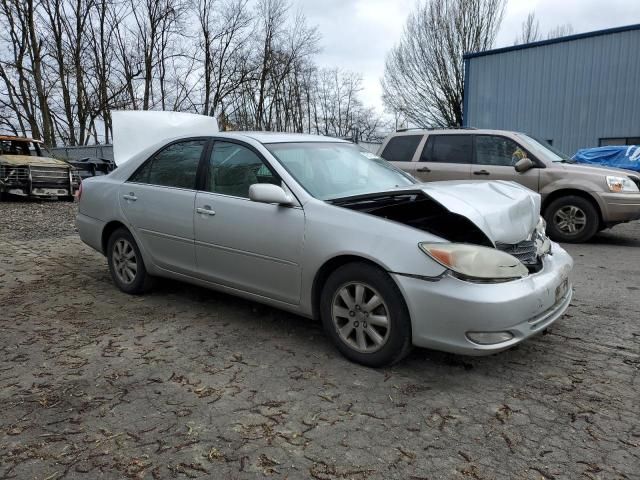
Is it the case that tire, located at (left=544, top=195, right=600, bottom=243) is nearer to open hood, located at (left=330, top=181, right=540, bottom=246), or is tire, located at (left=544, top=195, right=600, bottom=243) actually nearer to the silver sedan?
the silver sedan

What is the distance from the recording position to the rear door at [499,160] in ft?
25.8

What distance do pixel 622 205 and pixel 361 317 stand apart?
19.2 ft

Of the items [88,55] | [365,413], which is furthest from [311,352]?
[88,55]

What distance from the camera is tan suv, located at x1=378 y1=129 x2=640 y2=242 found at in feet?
24.1

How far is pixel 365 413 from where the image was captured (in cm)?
266

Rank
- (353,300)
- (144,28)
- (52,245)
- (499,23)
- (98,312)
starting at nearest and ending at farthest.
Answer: (353,300)
(98,312)
(52,245)
(499,23)
(144,28)

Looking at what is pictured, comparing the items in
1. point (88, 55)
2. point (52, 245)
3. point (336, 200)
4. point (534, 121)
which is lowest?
point (52, 245)

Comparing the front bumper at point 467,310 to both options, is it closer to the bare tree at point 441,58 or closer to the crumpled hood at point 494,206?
the crumpled hood at point 494,206

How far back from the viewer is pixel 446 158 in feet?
28.0

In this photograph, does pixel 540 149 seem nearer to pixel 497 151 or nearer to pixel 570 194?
pixel 497 151

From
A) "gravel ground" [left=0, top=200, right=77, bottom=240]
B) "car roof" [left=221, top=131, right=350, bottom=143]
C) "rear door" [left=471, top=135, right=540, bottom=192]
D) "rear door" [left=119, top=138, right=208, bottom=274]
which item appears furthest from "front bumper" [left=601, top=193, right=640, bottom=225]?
"gravel ground" [left=0, top=200, right=77, bottom=240]

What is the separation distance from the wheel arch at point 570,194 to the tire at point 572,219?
1.4 inches

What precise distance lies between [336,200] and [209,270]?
1.24 meters

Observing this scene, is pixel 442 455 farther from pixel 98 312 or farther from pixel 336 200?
pixel 98 312
